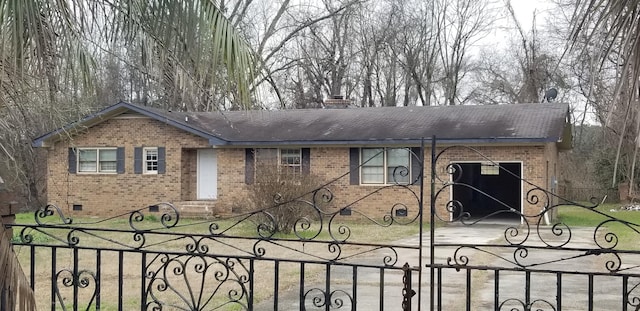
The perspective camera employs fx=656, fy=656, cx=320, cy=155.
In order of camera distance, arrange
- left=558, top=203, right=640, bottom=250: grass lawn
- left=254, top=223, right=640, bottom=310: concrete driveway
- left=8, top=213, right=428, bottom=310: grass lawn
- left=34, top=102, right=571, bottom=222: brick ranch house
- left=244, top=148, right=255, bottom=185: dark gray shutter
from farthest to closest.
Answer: left=244, top=148, right=255, bottom=185: dark gray shutter → left=34, top=102, right=571, bottom=222: brick ranch house → left=558, top=203, right=640, bottom=250: grass lawn → left=8, top=213, right=428, bottom=310: grass lawn → left=254, top=223, right=640, bottom=310: concrete driveway

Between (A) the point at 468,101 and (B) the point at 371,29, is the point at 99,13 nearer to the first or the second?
(B) the point at 371,29

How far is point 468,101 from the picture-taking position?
3825 cm

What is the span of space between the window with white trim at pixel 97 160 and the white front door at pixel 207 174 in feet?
9.58

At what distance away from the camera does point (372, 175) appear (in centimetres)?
1992

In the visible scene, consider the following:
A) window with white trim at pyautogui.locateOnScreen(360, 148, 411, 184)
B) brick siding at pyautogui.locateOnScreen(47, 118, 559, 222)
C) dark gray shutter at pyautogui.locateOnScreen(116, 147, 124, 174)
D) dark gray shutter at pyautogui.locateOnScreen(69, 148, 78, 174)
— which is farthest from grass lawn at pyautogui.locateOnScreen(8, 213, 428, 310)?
dark gray shutter at pyautogui.locateOnScreen(69, 148, 78, 174)

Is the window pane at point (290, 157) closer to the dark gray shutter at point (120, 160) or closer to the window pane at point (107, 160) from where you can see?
the dark gray shutter at point (120, 160)

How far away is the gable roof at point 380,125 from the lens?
1852cm

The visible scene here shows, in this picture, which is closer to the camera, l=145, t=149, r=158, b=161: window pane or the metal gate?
the metal gate

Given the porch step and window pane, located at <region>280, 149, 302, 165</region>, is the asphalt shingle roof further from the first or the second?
the porch step

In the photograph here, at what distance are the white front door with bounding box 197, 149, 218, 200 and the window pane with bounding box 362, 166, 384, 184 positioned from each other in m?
5.07

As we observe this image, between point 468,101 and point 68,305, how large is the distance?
33.4 meters

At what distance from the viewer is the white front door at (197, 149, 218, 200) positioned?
71.4ft

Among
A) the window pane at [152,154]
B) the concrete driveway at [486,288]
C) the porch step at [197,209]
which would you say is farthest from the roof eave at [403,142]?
the concrete driveway at [486,288]

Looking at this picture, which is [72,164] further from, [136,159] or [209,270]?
[209,270]
